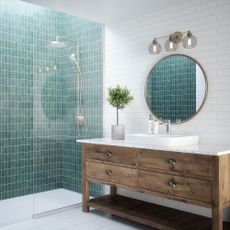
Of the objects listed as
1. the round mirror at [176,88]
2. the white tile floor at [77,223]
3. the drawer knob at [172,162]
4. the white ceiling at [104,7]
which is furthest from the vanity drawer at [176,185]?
the white ceiling at [104,7]

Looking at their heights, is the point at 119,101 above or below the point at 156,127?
above

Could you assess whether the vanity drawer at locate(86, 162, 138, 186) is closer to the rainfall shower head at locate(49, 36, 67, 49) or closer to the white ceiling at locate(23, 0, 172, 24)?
the rainfall shower head at locate(49, 36, 67, 49)

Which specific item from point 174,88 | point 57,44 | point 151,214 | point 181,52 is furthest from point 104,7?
point 151,214

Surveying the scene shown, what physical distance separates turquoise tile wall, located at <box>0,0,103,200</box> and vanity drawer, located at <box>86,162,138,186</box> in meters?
0.51

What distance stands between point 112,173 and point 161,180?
0.66 metres

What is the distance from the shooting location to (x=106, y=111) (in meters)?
4.26

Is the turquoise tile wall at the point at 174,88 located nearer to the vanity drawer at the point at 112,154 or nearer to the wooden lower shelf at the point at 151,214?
the vanity drawer at the point at 112,154

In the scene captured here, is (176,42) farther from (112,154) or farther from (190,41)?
(112,154)

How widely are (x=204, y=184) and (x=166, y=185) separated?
1.26 feet

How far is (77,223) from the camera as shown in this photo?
3316 mm

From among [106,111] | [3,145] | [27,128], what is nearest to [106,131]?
[106,111]

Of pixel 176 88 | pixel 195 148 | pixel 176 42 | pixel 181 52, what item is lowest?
pixel 195 148

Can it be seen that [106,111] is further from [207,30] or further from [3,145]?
[207,30]

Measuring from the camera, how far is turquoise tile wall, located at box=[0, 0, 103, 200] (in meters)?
3.68
